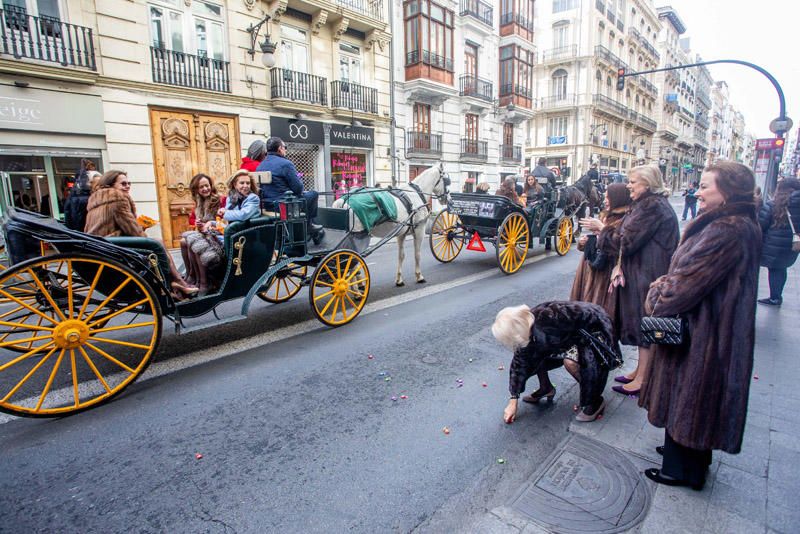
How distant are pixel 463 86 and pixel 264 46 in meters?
12.7

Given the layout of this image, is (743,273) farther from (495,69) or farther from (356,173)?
(495,69)

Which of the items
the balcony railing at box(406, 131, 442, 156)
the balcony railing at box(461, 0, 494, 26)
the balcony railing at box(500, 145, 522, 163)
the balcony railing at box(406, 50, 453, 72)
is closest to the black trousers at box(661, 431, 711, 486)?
the balcony railing at box(406, 131, 442, 156)

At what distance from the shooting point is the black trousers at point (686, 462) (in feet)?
7.73

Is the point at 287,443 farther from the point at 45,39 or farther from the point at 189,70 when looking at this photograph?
the point at 189,70

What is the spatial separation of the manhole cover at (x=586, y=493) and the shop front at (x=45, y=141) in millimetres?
12795

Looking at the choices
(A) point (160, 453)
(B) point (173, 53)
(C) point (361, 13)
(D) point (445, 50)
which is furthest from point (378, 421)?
(D) point (445, 50)

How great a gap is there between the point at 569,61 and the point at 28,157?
38.7 metres

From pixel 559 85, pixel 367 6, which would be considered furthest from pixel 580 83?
pixel 367 6

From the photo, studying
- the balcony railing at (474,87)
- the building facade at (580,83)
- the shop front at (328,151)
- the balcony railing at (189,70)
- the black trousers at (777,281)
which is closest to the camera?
the black trousers at (777,281)

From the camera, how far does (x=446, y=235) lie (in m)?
8.95

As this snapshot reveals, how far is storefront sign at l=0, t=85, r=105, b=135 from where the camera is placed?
9789 millimetres

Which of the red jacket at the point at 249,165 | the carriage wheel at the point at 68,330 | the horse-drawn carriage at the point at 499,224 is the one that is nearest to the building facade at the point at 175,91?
the red jacket at the point at 249,165

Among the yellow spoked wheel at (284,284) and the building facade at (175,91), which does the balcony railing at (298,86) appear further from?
the yellow spoked wheel at (284,284)

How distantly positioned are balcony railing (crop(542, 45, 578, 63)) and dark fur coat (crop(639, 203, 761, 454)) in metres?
41.4
